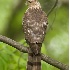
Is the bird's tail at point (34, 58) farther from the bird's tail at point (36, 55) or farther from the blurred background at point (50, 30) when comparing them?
the blurred background at point (50, 30)

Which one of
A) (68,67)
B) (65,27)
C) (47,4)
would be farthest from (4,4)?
(68,67)

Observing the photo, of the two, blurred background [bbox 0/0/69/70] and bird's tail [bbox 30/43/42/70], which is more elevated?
blurred background [bbox 0/0/69/70]

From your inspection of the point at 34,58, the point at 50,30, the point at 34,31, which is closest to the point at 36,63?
the point at 34,58

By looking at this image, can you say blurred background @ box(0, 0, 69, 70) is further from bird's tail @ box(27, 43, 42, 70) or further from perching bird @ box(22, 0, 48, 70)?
bird's tail @ box(27, 43, 42, 70)

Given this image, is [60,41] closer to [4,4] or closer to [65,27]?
[65,27]

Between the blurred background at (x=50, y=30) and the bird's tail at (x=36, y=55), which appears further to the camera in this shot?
the blurred background at (x=50, y=30)

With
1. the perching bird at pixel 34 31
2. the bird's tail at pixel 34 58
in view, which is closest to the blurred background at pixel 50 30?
the perching bird at pixel 34 31

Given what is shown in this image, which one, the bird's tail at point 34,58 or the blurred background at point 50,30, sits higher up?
the blurred background at point 50,30

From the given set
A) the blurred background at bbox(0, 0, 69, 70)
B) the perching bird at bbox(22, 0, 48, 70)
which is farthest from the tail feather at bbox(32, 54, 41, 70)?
the blurred background at bbox(0, 0, 69, 70)
